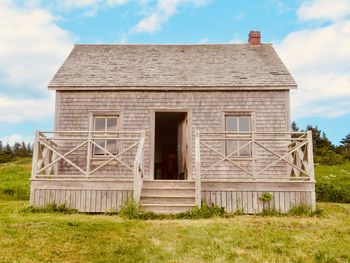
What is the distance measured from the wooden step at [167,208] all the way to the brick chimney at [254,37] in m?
8.59

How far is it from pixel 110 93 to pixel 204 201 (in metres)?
5.06

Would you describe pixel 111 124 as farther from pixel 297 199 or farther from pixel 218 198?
pixel 297 199

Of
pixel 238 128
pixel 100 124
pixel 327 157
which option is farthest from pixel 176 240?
pixel 327 157

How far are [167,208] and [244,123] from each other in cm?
455

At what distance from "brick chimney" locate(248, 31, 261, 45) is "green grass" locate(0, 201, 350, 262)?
29.7 feet

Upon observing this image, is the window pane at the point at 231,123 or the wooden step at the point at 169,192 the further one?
the window pane at the point at 231,123

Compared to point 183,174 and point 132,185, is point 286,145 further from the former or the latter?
point 132,185

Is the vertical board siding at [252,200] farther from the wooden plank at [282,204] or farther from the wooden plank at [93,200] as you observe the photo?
the wooden plank at [93,200]

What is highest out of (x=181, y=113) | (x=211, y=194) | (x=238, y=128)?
(x=181, y=113)

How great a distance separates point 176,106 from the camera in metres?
13.0

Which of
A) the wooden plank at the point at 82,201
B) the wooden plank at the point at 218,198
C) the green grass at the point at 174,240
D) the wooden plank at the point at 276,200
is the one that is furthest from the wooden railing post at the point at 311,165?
the wooden plank at the point at 82,201

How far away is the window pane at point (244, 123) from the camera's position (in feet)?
42.4

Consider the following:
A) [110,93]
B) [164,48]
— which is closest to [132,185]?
[110,93]

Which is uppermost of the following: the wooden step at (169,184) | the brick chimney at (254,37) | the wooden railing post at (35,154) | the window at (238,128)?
the brick chimney at (254,37)
